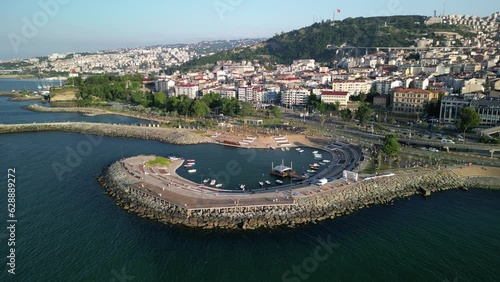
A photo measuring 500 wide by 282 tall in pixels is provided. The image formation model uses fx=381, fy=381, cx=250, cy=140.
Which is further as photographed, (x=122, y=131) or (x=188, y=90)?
(x=188, y=90)

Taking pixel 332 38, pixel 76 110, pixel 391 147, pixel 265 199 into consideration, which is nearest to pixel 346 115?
pixel 391 147

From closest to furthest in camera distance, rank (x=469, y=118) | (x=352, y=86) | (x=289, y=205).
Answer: (x=289, y=205)
(x=469, y=118)
(x=352, y=86)

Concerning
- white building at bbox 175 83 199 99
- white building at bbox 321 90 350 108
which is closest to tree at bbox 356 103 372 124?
white building at bbox 321 90 350 108

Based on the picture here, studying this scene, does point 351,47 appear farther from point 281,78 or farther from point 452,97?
point 452,97

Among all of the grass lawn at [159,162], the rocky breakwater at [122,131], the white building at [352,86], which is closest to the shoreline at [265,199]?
the grass lawn at [159,162]

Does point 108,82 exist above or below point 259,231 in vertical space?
above

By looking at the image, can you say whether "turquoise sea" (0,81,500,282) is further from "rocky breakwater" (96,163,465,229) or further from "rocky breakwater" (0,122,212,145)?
"rocky breakwater" (0,122,212,145)

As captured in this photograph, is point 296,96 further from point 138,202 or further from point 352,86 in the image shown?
point 138,202

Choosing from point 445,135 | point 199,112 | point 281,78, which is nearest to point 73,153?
point 199,112
